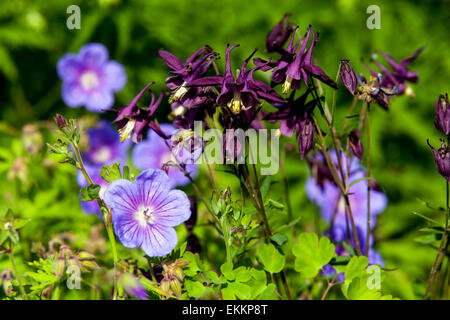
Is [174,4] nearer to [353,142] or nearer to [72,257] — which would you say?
[353,142]

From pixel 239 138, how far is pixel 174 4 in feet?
4.94

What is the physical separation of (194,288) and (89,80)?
136 centimetres

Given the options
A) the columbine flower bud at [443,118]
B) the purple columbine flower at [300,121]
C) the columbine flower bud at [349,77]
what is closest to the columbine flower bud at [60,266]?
the purple columbine flower at [300,121]

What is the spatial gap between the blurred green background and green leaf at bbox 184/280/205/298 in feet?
3.80

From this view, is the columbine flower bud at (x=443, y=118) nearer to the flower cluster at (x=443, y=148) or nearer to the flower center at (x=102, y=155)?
the flower cluster at (x=443, y=148)

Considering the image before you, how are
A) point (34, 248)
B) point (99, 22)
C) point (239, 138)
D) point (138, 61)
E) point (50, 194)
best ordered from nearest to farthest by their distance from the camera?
point (239, 138)
point (34, 248)
point (50, 194)
point (99, 22)
point (138, 61)

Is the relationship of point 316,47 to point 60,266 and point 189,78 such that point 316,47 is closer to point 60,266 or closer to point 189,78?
point 189,78

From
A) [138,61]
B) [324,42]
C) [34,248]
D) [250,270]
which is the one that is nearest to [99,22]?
[138,61]

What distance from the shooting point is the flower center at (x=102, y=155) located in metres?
1.86

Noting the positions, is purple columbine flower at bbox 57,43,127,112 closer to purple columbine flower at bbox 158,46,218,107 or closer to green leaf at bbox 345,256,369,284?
purple columbine flower at bbox 158,46,218,107

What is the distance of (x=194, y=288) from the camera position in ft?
2.62

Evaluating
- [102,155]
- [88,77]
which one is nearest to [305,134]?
[102,155]

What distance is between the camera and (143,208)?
86 cm

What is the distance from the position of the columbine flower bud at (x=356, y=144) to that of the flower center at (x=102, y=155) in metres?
1.10
